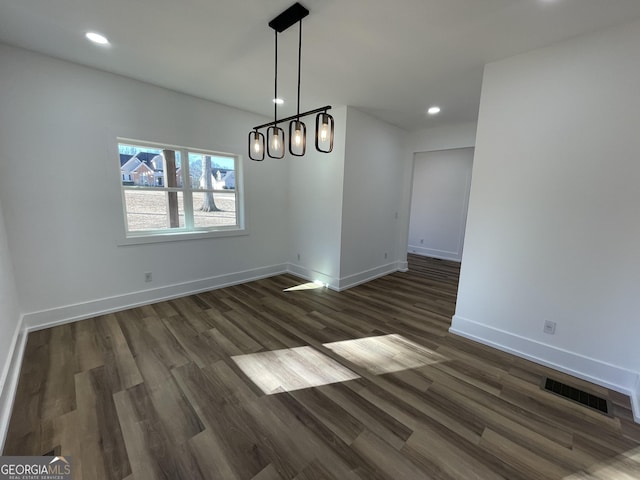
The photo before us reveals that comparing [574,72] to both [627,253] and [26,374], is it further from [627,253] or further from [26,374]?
[26,374]

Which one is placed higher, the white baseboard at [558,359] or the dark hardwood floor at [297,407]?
the white baseboard at [558,359]

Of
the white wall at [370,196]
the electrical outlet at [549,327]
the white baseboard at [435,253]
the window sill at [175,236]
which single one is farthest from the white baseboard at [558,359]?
the white baseboard at [435,253]

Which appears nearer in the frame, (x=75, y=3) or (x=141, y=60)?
(x=75, y=3)

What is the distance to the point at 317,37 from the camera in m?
2.12

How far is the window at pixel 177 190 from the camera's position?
326 centimetres

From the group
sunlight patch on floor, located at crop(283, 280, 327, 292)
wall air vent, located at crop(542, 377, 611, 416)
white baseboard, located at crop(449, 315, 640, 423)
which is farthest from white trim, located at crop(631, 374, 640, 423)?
sunlight patch on floor, located at crop(283, 280, 327, 292)

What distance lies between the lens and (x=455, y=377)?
2.18 meters

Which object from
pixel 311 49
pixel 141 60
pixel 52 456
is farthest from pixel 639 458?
pixel 141 60

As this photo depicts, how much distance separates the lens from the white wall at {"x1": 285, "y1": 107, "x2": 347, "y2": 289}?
3895 millimetres

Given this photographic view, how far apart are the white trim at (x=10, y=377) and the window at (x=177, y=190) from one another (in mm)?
1368

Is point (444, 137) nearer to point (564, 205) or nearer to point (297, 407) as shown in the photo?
point (564, 205)

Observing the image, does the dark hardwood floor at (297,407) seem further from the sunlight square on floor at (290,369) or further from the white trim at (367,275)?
the white trim at (367,275)

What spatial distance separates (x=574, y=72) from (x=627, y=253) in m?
1.50

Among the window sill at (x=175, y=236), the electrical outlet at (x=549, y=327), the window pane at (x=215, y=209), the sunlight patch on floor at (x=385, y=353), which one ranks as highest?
the window pane at (x=215, y=209)
